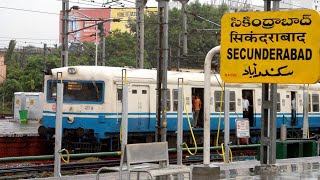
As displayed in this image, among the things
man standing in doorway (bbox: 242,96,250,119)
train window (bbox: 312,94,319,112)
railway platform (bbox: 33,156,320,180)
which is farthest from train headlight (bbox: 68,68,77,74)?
train window (bbox: 312,94,319,112)

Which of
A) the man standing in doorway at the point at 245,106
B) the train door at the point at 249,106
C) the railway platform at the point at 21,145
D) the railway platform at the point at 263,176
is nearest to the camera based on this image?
the railway platform at the point at 263,176

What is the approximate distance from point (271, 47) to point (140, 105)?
10907mm

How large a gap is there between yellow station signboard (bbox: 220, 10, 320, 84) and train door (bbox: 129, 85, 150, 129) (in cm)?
1000

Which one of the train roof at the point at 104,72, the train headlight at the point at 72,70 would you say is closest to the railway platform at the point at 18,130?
the train roof at the point at 104,72

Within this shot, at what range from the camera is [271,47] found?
12.9m

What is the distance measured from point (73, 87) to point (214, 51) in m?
10.5

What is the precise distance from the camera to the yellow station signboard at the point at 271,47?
12633 mm

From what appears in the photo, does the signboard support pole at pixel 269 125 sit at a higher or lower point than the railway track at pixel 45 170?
higher

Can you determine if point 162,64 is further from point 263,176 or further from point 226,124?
point 263,176

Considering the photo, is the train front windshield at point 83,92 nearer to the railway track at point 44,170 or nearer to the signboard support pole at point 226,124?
the railway track at point 44,170

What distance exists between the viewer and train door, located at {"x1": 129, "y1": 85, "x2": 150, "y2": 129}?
23.1 m

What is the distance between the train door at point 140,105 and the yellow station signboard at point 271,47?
10001mm

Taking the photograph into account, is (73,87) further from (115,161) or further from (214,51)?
(214,51)

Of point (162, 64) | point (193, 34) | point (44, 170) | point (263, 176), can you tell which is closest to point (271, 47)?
point (263, 176)
